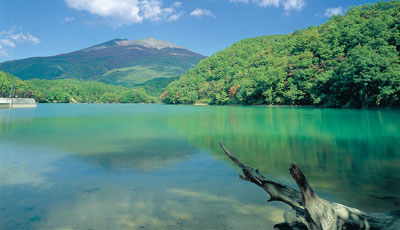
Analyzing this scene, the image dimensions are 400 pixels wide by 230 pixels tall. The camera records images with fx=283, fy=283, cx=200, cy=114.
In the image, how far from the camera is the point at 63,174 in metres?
7.71

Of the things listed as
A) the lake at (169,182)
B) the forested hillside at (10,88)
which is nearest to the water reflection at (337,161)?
the lake at (169,182)

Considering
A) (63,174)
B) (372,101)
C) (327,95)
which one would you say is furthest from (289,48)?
(63,174)

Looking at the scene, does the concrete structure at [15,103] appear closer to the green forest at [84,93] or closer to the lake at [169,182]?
the lake at [169,182]

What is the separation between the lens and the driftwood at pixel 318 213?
123 inches

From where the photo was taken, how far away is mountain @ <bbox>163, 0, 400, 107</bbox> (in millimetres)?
45562

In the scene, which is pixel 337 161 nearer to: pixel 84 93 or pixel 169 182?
pixel 169 182

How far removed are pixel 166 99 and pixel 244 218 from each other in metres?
132

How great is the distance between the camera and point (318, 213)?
3156 mm

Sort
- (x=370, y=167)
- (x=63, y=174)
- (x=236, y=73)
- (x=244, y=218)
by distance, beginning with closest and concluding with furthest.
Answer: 1. (x=244, y=218)
2. (x=63, y=174)
3. (x=370, y=167)
4. (x=236, y=73)

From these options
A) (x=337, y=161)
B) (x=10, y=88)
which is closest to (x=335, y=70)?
(x=337, y=161)

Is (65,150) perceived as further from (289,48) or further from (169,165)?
(289,48)

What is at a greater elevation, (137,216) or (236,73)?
(236,73)

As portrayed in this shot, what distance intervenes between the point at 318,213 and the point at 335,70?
61.4 metres

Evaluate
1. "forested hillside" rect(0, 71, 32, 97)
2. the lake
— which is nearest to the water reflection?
the lake
